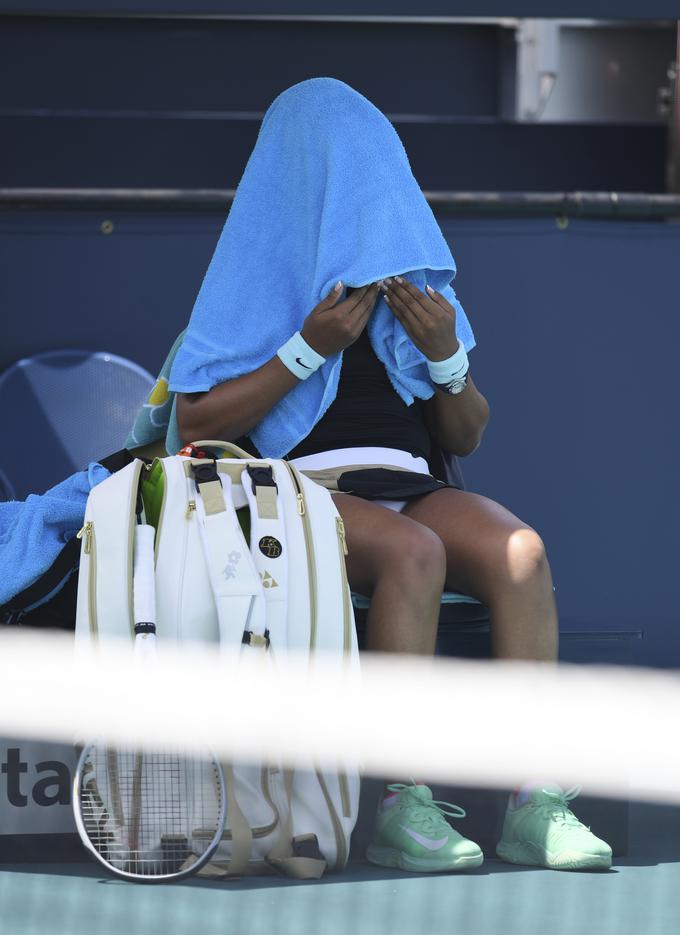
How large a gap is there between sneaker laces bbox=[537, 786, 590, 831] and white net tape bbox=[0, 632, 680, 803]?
0.04 m

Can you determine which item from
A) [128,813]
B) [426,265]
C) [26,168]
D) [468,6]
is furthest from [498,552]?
[26,168]

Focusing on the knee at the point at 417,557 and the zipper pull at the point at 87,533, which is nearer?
the zipper pull at the point at 87,533

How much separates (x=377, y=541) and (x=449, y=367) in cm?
41

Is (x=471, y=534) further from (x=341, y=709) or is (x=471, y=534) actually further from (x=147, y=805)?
(x=147, y=805)

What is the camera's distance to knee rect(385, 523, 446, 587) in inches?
91.4

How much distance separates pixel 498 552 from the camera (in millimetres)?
2416

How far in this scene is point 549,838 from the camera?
7.39ft

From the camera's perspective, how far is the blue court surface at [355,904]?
1.95 m

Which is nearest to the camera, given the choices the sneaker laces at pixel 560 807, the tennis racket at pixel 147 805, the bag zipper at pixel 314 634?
the tennis racket at pixel 147 805

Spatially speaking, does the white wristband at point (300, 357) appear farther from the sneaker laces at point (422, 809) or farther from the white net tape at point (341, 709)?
the sneaker laces at point (422, 809)

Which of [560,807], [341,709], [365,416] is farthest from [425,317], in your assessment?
[560,807]

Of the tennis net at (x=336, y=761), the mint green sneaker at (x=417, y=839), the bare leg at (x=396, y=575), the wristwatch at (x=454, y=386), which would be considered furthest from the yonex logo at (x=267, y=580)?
the wristwatch at (x=454, y=386)

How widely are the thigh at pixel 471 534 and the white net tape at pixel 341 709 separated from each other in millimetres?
139

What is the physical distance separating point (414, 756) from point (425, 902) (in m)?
0.31
